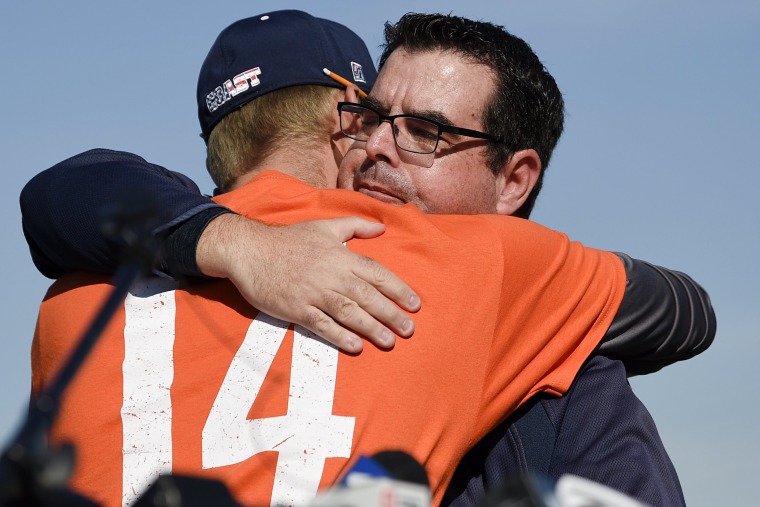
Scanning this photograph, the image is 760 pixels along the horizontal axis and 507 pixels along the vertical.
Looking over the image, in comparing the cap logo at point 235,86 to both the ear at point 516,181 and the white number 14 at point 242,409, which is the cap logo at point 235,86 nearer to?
the ear at point 516,181

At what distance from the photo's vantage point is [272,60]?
391 cm

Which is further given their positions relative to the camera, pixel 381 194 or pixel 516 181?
pixel 516 181

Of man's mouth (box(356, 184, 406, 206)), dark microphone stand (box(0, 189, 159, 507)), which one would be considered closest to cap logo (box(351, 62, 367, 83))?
man's mouth (box(356, 184, 406, 206))

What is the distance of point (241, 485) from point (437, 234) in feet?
2.58

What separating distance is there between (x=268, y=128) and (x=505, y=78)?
0.78 meters

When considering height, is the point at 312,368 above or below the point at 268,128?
below

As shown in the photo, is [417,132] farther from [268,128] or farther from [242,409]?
[242,409]

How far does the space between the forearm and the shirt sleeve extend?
115cm

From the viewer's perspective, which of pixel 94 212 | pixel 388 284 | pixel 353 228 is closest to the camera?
pixel 388 284

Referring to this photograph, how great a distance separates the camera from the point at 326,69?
390cm

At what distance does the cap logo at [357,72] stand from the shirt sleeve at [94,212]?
41.3 inches

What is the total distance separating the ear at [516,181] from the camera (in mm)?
3660

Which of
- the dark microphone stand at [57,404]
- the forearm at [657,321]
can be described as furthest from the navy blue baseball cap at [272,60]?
the dark microphone stand at [57,404]

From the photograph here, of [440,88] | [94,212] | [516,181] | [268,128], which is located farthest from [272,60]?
[94,212]
